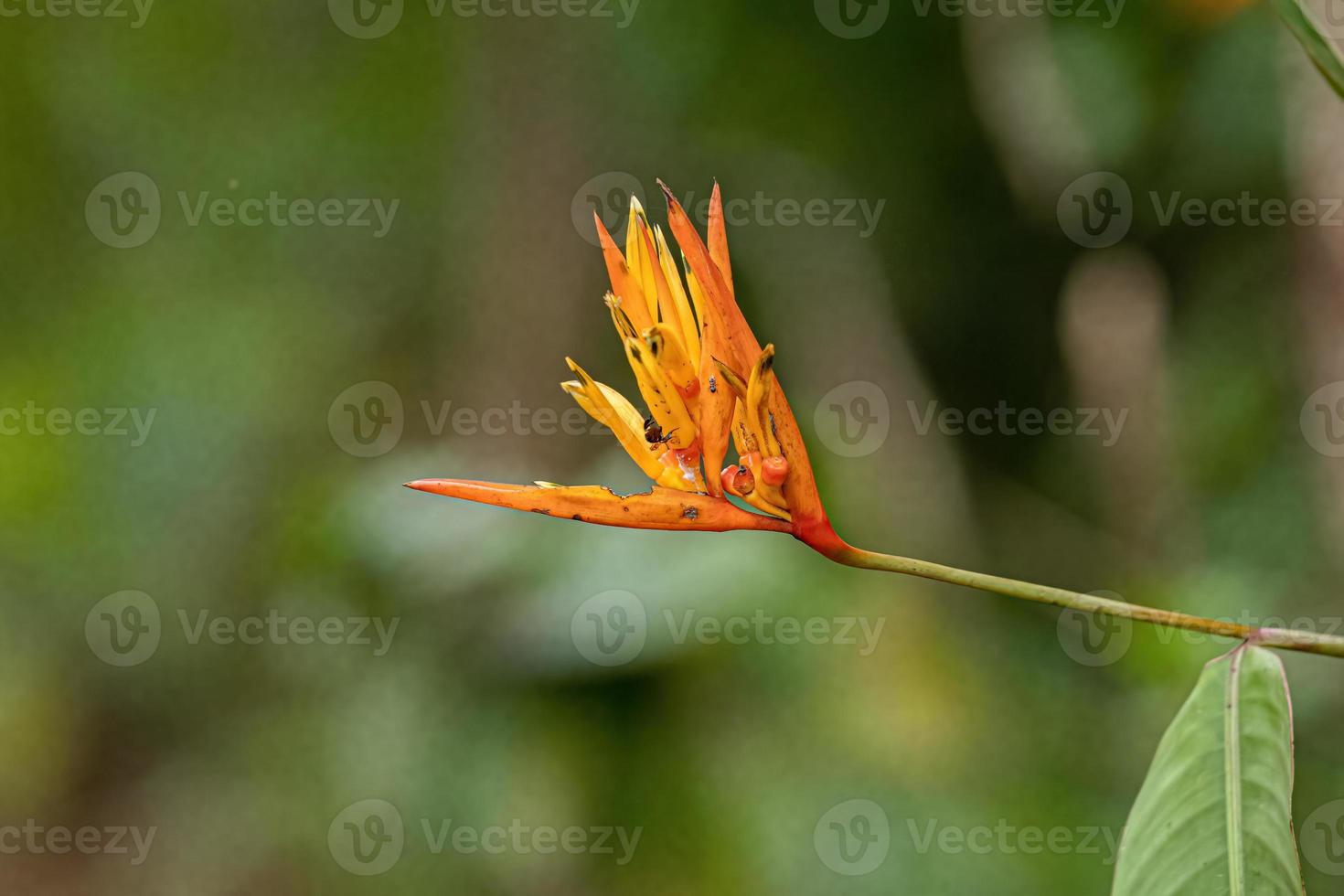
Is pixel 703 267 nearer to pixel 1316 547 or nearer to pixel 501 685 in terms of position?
pixel 501 685

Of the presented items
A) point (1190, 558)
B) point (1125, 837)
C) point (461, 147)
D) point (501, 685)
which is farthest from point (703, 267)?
point (461, 147)

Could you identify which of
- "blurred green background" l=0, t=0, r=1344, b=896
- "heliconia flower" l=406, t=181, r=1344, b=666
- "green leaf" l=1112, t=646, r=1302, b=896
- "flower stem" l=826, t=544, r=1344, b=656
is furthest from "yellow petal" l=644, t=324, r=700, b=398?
"blurred green background" l=0, t=0, r=1344, b=896

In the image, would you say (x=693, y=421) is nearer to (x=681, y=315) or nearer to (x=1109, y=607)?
(x=681, y=315)

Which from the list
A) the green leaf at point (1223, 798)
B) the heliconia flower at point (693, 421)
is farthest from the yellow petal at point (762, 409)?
the green leaf at point (1223, 798)

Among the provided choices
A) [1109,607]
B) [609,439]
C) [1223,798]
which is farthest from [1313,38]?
[609,439]

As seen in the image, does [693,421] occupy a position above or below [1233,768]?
above

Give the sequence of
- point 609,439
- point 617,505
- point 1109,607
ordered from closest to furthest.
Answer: point 1109,607
point 617,505
point 609,439

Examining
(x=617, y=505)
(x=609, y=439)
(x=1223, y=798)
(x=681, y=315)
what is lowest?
(x=1223, y=798)

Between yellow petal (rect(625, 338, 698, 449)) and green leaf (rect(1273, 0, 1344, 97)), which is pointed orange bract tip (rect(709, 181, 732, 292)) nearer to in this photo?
yellow petal (rect(625, 338, 698, 449))
